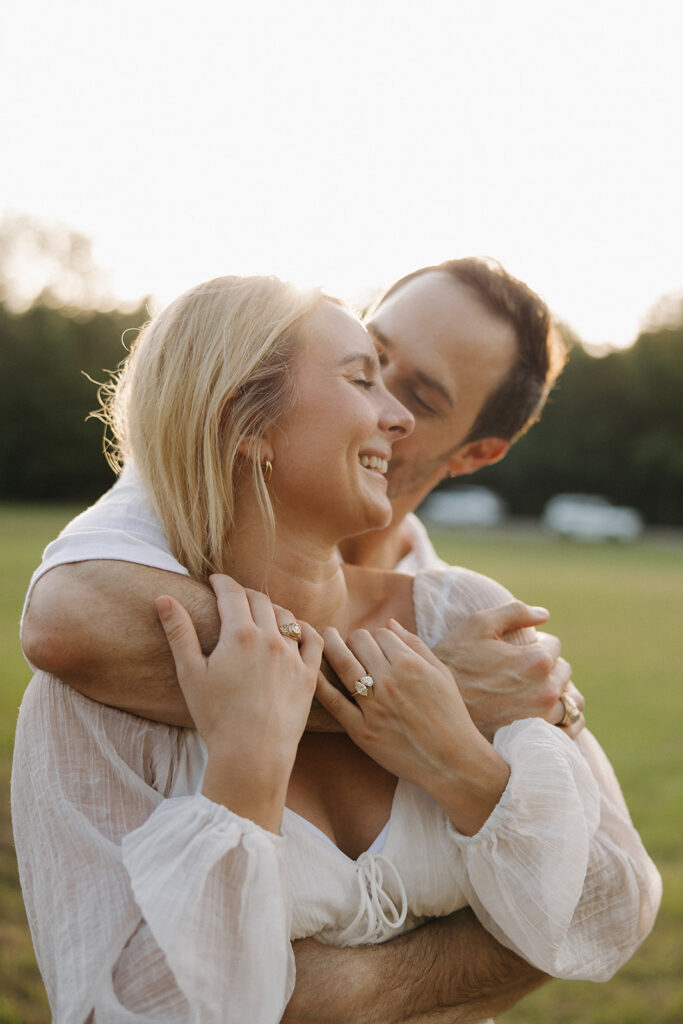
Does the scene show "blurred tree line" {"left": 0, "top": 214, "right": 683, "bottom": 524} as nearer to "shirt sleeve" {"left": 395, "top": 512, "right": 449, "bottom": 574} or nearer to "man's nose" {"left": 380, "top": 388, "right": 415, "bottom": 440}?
"shirt sleeve" {"left": 395, "top": 512, "right": 449, "bottom": 574}

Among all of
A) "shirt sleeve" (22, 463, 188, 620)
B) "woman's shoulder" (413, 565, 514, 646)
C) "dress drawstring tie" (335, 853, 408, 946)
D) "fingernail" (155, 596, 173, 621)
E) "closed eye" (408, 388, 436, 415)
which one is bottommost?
"dress drawstring tie" (335, 853, 408, 946)

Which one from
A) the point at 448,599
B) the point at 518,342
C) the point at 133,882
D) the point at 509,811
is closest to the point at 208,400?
the point at 448,599

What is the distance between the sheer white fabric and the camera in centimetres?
198

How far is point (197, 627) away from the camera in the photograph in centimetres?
225

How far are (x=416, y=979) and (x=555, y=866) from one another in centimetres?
46

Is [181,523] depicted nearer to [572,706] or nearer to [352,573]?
[352,573]

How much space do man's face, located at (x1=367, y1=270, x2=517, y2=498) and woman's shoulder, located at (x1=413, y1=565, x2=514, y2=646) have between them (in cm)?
106

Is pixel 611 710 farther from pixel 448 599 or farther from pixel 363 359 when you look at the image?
pixel 363 359

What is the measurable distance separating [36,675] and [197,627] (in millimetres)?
418

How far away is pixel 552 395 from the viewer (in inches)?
1964

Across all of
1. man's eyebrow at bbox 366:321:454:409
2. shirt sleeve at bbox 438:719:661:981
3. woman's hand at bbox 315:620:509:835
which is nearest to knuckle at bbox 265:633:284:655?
woman's hand at bbox 315:620:509:835

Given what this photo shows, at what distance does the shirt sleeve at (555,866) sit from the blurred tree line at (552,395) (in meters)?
44.2

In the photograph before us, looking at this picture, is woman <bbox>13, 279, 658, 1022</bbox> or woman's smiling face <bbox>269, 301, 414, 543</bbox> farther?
woman's smiling face <bbox>269, 301, 414, 543</bbox>

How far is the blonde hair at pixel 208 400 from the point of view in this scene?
247 centimetres
